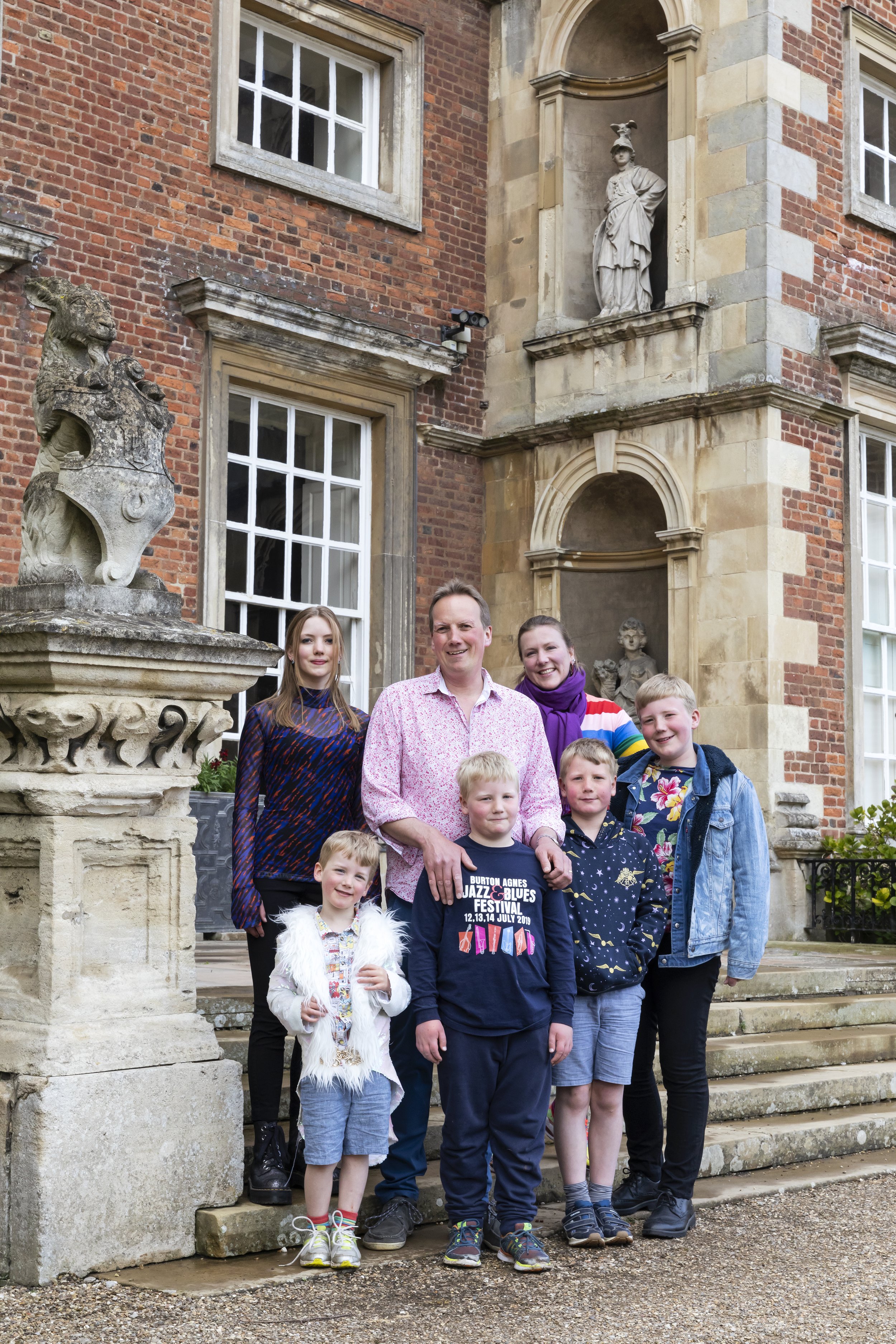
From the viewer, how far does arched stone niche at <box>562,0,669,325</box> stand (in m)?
12.0

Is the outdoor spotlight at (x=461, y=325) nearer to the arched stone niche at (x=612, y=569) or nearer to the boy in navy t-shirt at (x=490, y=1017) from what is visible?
the arched stone niche at (x=612, y=569)

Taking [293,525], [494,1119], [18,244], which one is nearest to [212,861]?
[293,525]

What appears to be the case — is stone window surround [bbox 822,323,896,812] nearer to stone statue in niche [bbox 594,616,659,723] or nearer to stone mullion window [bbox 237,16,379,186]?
stone statue in niche [bbox 594,616,659,723]

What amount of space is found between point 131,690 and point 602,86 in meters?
9.40

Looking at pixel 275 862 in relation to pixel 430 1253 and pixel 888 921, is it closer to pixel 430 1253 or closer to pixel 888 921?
pixel 430 1253

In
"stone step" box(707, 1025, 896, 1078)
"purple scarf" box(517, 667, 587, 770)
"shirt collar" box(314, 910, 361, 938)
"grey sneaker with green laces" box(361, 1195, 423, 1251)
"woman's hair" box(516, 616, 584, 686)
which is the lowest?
"grey sneaker with green laces" box(361, 1195, 423, 1251)

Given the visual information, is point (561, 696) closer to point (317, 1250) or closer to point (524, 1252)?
point (524, 1252)

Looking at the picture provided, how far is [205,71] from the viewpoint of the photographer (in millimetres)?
10352

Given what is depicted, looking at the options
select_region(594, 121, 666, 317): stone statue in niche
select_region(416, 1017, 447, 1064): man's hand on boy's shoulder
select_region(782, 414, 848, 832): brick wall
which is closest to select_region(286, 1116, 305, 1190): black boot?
select_region(416, 1017, 447, 1064): man's hand on boy's shoulder

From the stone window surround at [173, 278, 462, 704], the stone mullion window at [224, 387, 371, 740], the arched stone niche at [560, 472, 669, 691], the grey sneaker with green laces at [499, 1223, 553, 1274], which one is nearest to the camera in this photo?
the grey sneaker with green laces at [499, 1223, 553, 1274]

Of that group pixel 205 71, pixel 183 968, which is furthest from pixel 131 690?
pixel 205 71

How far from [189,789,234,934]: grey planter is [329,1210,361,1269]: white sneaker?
4.50m

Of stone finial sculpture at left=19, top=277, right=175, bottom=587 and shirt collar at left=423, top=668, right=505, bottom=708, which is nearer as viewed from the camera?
stone finial sculpture at left=19, top=277, right=175, bottom=587

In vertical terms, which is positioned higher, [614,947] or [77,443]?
[77,443]
